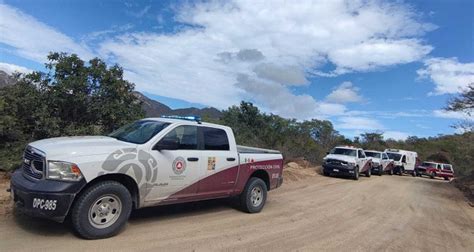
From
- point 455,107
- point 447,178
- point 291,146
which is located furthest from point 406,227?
point 447,178

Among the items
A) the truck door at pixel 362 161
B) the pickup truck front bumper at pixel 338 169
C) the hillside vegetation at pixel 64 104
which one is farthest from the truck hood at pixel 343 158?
the hillside vegetation at pixel 64 104

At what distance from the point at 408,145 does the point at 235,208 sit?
241ft

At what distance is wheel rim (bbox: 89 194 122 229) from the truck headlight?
0.56m

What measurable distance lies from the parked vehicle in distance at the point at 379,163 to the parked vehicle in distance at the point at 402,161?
256 cm

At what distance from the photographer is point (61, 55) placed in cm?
1213

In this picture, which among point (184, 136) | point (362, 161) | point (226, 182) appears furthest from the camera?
point (362, 161)

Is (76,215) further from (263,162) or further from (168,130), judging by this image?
(263,162)

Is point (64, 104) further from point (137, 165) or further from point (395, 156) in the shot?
point (395, 156)

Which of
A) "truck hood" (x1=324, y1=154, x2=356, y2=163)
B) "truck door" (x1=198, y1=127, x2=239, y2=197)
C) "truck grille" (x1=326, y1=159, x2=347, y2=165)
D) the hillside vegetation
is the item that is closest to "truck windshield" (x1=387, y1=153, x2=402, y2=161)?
"truck hood" (x1=324, y1=154, x2=356, y2=163)

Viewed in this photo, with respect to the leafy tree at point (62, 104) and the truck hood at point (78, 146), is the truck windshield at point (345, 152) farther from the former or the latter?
the truck hood at point (78, 146)

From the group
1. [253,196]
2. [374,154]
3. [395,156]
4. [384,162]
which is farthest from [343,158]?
[395,156]

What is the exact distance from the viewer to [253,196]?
9.05 m

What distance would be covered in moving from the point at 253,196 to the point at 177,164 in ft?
8.62

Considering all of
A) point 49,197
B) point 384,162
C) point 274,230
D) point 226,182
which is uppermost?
A: point 384,162
